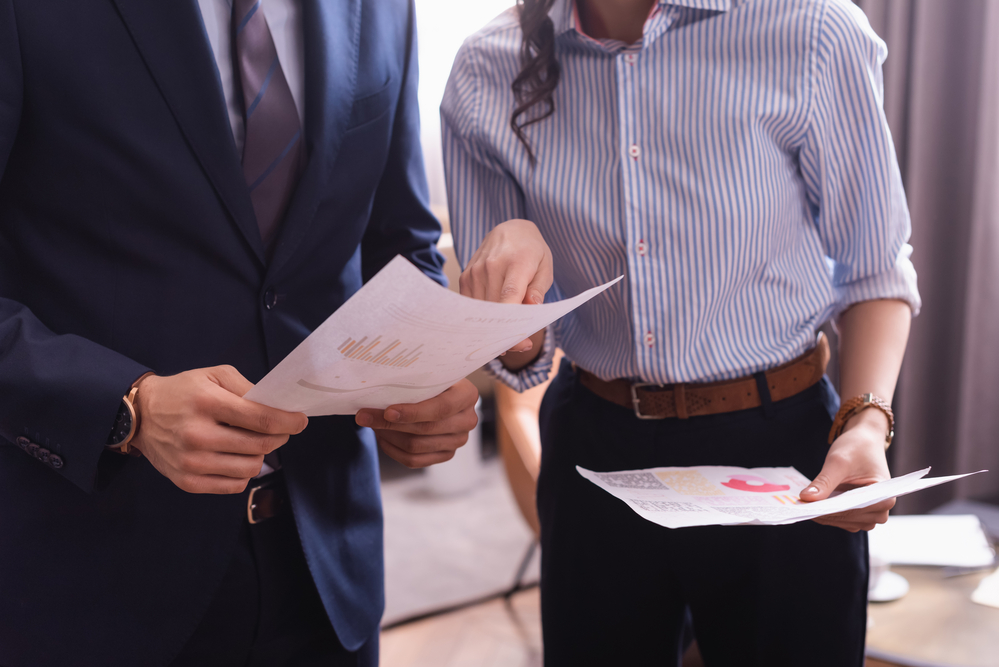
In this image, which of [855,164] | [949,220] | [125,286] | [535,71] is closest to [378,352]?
[125,286]

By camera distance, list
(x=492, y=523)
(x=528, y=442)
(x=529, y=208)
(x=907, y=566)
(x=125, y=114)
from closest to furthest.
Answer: (x=125, y=114) < (x=529, y=208) < (x=907, y=566) < (x=528, y=442) < (x=492, y=523)

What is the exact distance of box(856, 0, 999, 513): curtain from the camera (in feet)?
7.22

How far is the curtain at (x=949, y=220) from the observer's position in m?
2.20

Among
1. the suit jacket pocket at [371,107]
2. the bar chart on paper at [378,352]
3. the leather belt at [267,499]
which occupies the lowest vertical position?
the leather belt at [267,499]

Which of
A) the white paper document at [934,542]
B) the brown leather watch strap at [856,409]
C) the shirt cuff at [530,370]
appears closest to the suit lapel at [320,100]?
the shirt cuff at [530,370]

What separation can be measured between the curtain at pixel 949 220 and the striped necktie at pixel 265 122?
207cm

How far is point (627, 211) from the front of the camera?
3.48 feet

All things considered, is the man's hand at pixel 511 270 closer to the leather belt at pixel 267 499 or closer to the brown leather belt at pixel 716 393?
the brown leather belt at pixel 716 393

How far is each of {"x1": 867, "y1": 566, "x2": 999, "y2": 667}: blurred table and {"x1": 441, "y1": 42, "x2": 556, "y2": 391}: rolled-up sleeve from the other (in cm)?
82

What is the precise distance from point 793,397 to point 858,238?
0.24 m

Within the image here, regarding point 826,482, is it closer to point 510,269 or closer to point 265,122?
point 510,269

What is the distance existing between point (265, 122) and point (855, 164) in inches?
31.4

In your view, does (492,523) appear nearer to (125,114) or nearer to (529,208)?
(529,208)

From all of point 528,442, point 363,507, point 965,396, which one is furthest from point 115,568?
point 965,396
